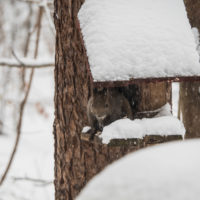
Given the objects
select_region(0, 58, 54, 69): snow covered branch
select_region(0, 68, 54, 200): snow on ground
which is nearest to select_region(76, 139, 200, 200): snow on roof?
select_region(0, 58, 54, 69): snow covered branch

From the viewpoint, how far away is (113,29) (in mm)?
1911

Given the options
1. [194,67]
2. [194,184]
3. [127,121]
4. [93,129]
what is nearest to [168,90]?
[194,67]

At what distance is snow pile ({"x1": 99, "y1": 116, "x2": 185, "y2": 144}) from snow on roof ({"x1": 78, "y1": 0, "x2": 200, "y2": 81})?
296 mm

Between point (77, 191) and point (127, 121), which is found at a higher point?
point (127, 121)

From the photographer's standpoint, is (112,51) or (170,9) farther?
(170,9)

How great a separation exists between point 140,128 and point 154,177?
1094 mm

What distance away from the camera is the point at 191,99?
2.65m

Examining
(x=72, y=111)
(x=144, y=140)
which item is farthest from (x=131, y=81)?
(x=72, y=111)

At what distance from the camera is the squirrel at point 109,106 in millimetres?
2010

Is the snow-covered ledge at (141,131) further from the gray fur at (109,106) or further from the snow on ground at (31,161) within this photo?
the snow on ground at (31,161)

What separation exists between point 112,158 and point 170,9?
1.14 m

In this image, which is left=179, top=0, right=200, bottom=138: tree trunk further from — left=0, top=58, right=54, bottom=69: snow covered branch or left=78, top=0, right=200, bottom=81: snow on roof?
left=0, top=58, right=54, bottom=69: snow covered branch

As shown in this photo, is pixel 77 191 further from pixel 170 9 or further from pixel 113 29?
pixel 170 9

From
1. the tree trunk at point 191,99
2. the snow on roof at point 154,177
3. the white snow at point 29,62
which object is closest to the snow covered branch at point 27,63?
the white snow at point 29,62
